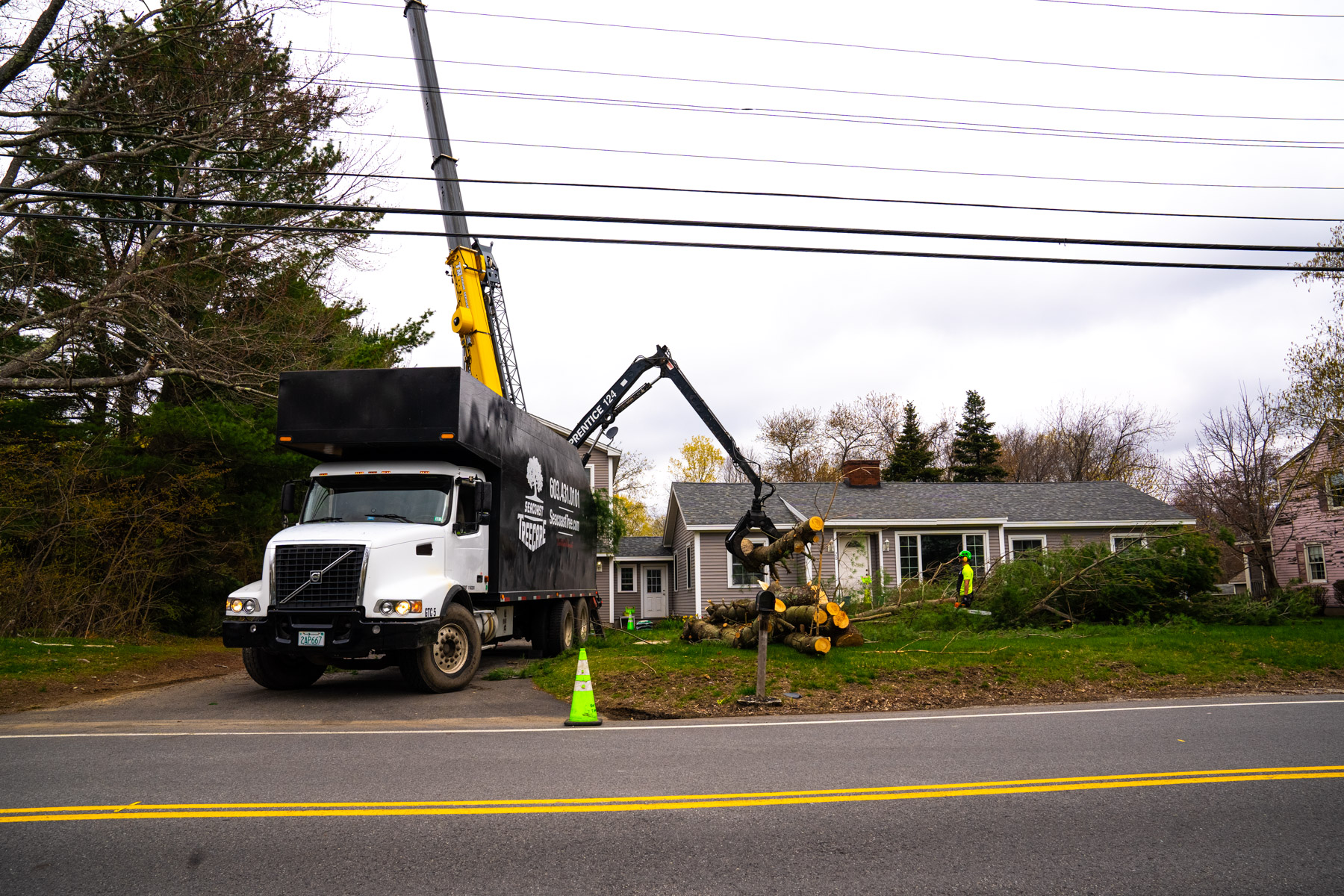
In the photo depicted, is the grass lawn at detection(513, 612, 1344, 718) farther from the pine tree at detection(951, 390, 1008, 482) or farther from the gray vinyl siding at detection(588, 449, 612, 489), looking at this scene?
the pine tree at detection(951, 390, 1008, 482)

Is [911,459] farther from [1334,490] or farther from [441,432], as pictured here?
[441,432]

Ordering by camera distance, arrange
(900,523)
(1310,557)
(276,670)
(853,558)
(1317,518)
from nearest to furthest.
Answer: (276,670)
(900,523)
(853,558)
(1317,518)
(1310,557)

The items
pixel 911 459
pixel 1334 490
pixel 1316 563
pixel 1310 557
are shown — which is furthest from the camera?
pixel 911 459

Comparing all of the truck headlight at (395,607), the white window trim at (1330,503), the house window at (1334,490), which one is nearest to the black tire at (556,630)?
the truck headlight at (395,607)

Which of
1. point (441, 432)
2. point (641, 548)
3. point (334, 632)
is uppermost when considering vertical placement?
point (441, 432)

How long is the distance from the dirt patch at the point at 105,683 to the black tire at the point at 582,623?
5.85 metres

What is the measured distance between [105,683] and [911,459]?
1642 inches

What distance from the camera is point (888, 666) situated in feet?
37.8

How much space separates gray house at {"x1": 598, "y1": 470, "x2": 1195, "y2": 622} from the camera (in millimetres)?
27047

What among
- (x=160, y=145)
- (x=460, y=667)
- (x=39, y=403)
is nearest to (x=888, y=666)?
(x=460, y=667)

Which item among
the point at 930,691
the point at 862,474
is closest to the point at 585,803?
the point at 930,691

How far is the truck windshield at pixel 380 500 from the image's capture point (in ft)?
35.8

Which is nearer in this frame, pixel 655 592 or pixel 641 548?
pixel 655 592

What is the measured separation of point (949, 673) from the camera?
1127 centimetres
